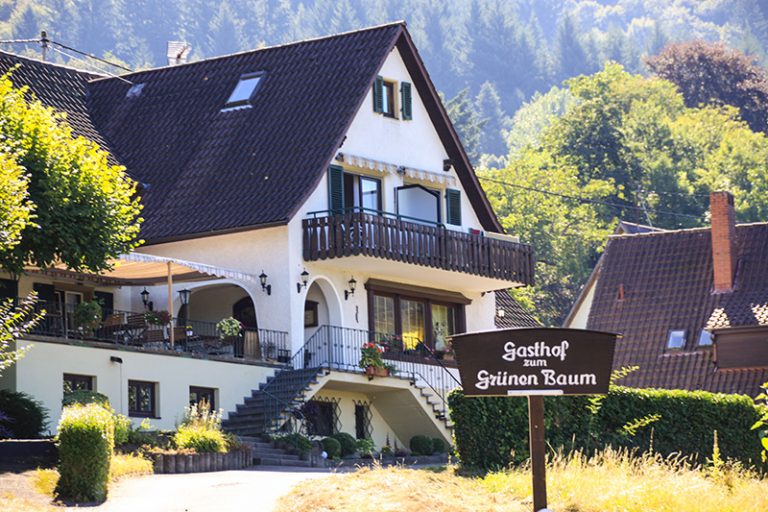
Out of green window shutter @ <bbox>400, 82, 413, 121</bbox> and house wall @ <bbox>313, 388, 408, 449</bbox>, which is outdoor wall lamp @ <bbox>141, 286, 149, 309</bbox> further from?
green window shutter @ <bbox>400, 82, 413, 121</bbox>

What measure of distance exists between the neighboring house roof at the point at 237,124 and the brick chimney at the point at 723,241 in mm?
10508

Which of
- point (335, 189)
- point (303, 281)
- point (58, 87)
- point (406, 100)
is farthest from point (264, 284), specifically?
point (58, 87)

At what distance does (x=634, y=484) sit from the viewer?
86.3 ft

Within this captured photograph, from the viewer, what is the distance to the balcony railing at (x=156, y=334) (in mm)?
41469

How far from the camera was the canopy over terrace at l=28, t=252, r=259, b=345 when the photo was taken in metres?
42.4

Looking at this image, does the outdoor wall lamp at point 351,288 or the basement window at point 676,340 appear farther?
the basement window at point 676,340

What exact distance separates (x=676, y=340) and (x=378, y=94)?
15.7 meters

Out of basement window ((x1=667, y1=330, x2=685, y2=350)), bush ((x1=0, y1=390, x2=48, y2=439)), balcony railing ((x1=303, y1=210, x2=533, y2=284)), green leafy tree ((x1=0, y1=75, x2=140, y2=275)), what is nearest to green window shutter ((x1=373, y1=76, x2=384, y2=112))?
balcony railing ((x1=303, y1=210, x2=533, y2=284))

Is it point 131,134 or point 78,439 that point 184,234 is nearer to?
point 131,134

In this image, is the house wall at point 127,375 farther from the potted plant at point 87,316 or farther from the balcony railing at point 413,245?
the balcony railing at point 413,245

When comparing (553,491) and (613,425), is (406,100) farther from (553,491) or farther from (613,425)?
(553,491)

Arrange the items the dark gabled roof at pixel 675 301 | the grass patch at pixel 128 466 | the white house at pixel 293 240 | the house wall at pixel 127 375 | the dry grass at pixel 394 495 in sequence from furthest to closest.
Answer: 1. the dark gabled roof at pixel 675 301
2. the white house at pixel 293 240
3. the house wall at pixel 127 375
4. the grass patch at pixel 128 466
5. the dry grass at pixel 394 495

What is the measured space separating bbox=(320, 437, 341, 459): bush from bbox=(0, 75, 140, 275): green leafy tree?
599 cm

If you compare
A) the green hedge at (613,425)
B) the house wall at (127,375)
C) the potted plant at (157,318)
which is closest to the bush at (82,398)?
the house wall at (127,375)
